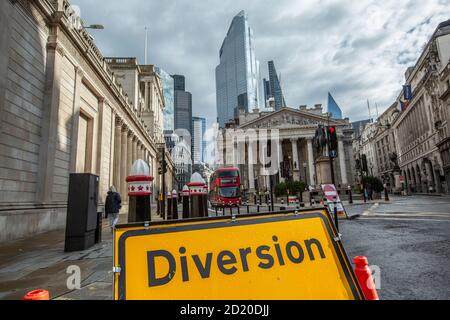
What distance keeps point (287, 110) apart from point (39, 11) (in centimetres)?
5464

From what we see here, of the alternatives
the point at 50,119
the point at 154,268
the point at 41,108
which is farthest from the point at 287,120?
the point at 154,268

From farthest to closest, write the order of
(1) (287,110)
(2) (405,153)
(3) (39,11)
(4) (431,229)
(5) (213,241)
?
(2) (405,153), (1) (287,110), (3) (39,11), (4) (431,229), (5) (213,241)

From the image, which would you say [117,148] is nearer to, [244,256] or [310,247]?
[244,256]

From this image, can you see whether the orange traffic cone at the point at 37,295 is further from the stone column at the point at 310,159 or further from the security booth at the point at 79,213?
the stone column at the point at 310,159

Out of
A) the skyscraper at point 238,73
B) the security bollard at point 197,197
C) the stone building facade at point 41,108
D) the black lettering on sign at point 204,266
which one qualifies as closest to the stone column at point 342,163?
the stone building facade at point 41,108

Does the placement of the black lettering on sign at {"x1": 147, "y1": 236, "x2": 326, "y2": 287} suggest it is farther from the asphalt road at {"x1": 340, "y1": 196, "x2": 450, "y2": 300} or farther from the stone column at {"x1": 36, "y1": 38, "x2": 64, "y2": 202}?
the stone column at {"x1": 36, "y1": 38, "x2": 64, "y2": 202}

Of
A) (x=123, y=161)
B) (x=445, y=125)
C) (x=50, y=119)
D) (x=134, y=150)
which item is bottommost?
(x=50, y=119)

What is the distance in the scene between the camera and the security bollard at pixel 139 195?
394cm

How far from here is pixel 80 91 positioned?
14.9m

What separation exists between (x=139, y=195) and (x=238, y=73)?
175m

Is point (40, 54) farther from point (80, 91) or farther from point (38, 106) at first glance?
point (80, 91)

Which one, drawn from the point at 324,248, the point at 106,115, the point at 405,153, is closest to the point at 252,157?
the point at 405,153

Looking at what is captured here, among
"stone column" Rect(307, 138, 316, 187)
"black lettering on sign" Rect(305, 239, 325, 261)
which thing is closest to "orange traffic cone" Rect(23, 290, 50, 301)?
"black lettering on sign" Rect(305, 239, 325, 261)

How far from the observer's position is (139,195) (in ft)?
13.1
